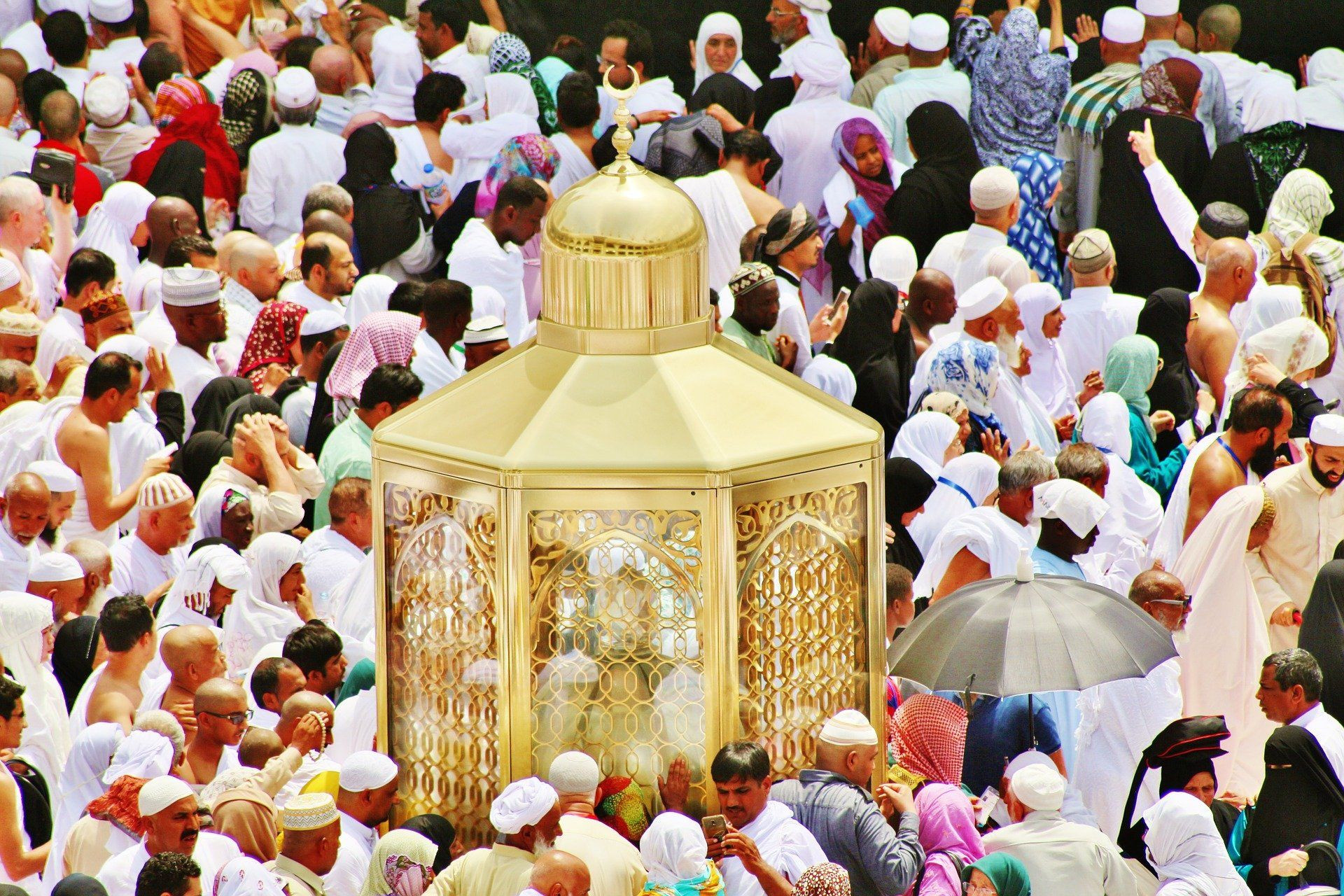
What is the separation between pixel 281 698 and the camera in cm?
555

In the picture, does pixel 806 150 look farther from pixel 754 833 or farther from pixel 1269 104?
pixel 754 833

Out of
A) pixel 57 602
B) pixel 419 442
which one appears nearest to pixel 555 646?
pixel 419 442

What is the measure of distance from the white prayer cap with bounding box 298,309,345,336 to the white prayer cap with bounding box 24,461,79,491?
4.43 feet

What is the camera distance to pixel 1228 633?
6656mm

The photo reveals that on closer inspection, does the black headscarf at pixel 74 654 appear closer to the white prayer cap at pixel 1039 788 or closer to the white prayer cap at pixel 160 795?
the white prayer cap at pixel 160 795

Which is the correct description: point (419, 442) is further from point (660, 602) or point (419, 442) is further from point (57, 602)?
point (57, 602)

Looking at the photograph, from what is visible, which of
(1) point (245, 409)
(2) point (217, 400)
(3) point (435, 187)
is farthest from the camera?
(3) point (435, 187)

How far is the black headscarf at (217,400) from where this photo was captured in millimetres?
7645

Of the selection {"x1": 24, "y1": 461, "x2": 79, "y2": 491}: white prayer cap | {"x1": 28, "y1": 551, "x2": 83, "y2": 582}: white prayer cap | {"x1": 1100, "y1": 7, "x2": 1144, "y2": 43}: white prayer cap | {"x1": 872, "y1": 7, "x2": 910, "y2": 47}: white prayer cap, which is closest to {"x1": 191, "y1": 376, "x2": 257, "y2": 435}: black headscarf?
{"x1": 24, "y1": 461, "x2": 79, "y2": 491}: white prayer cap

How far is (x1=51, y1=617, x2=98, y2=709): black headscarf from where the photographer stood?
6.27 meters

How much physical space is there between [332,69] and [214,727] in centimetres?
656

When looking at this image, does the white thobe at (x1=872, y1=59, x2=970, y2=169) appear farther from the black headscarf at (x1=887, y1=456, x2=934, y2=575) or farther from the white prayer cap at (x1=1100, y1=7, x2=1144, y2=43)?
the black headscarf at (x1=887, y1=456, x2=934, y2=575)

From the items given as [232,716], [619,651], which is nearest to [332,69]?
[232,716]

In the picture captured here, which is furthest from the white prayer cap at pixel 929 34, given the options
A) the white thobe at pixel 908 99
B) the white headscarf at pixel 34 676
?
the white headscarf at pixel 34 676
